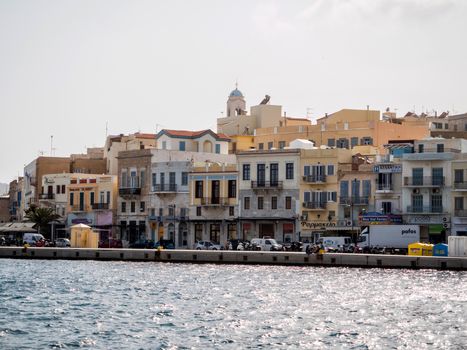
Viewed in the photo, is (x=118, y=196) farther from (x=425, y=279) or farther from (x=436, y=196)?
(x=425, y=279)

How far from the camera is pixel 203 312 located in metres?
45.6

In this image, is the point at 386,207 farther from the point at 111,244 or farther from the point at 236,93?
the point at 236,93

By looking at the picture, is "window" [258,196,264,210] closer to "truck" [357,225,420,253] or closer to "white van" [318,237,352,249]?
"white van" [318,237,352,249]

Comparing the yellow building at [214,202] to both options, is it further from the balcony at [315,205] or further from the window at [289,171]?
the balcony at [315,205]

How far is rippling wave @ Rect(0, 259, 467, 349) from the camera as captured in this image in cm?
3803

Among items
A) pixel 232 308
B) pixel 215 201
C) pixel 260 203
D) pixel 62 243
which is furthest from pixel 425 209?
pixel 232 308

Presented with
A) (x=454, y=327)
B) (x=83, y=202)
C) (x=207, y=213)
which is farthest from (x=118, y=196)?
(x=454, y=327)

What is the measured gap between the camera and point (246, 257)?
2933 inches

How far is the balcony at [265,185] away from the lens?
8644 cm

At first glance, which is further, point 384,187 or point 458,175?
point 384,187

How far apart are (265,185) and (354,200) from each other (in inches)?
312

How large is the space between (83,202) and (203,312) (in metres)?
56.9

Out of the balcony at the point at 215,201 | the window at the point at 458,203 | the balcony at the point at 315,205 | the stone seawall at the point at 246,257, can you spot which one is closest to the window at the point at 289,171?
the balcony at the point at 315,205

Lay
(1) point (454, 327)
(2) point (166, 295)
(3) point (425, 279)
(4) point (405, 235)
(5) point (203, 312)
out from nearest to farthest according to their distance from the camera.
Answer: (1) point (454, 327) < (5) point (203, 312) < (2) point (166, 295) < (3) point (425, 279) < (4) point (405, 235)
